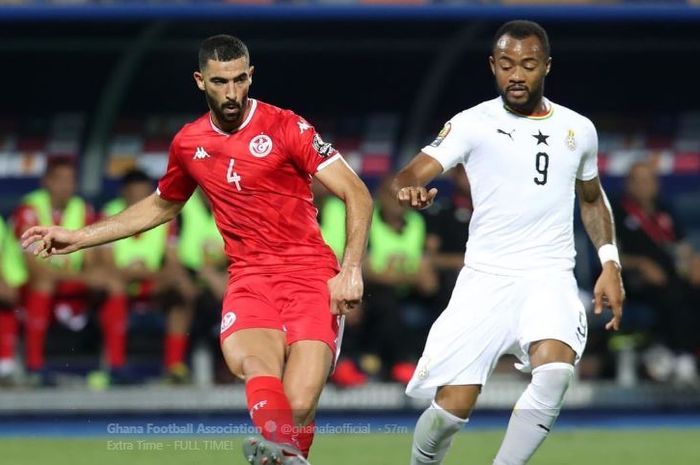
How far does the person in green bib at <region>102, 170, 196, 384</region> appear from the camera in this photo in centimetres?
1145

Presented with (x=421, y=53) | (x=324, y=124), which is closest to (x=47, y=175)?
(x=324, y=124)

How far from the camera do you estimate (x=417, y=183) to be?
6.57 metres

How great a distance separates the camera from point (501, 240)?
22.5 ft

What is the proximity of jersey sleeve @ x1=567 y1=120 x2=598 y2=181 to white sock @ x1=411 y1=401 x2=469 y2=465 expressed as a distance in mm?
1187

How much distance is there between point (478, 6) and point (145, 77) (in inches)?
118

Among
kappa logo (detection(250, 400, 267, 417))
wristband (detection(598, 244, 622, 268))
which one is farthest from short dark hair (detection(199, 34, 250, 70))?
wristband (detection(598, 244, 622, 268))

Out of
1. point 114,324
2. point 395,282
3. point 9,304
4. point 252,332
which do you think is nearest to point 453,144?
point 252,332

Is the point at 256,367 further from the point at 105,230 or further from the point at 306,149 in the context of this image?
the point at 105,230

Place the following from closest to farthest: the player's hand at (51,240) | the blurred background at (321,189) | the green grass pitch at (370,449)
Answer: the player's hand at (51,240) → the green grass pitch at (370,449) → the blurred background at (321,189)

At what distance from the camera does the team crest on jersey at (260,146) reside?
267 inches

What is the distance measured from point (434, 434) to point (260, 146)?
1415 mm

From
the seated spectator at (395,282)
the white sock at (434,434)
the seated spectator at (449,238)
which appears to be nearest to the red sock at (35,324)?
the seated spectator at (395,282)

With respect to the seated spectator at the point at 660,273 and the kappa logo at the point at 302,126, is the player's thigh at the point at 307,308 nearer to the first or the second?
the kappa logo at the point at 302,126

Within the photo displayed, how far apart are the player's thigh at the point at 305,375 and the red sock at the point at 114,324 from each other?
4.90m
